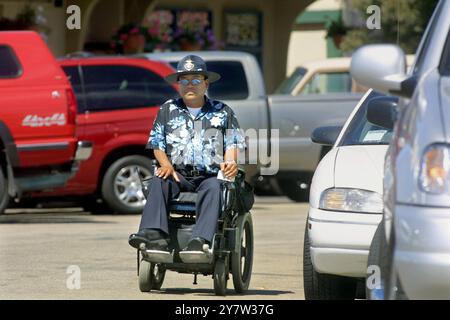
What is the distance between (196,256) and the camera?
9.88 meters

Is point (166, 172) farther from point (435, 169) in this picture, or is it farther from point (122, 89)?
point (122, 89)

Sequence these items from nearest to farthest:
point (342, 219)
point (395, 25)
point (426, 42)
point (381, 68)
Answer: point (381, 68)
point (426, 42)
point (342, 219)
point (395, 25)

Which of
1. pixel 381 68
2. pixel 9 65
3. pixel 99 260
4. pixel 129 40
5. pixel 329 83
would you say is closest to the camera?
pixel 381 68

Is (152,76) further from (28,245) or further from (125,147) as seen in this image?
(28,245)

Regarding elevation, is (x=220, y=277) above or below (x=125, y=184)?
above

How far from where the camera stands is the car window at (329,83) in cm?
2184

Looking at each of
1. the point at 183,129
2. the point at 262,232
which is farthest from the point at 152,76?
the point at 183,129

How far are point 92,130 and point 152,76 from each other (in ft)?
3.39

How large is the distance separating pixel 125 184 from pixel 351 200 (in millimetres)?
10247

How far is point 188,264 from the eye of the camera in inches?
394

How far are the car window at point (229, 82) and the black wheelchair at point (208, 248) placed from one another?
9720 millimetres

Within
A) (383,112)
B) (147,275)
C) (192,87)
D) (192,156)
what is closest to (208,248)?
(147,275)

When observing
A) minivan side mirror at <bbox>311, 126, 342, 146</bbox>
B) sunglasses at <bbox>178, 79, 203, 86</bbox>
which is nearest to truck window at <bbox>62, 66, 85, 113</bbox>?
sunglasses at <bbox>178, 79, 203, 86</bbox>
